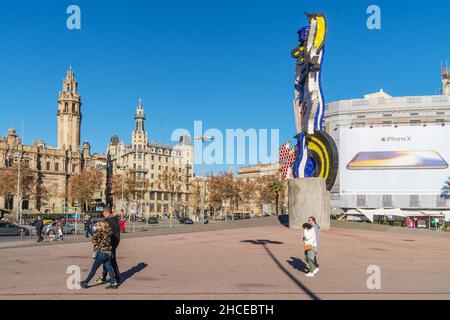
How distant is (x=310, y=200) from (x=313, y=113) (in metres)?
6.59

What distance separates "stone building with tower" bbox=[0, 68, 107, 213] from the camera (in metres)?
96.1

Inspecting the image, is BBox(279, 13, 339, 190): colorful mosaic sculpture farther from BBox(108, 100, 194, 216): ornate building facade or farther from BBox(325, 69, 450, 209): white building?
BBox(108, 100, 194, 216): ornate building facade

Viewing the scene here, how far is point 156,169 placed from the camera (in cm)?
12338

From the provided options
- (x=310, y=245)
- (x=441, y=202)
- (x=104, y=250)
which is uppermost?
(x=104, y=250)

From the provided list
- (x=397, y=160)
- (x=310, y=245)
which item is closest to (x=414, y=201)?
(x=397, y=160)

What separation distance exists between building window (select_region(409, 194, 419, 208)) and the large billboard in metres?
→ 2.38

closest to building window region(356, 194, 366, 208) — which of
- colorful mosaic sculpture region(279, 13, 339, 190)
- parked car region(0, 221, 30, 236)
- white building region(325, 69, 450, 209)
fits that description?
white building region(325, 69, 450, 209)

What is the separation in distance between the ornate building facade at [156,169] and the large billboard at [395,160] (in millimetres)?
57555

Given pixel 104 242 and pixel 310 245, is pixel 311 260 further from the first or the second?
pixel 104 242

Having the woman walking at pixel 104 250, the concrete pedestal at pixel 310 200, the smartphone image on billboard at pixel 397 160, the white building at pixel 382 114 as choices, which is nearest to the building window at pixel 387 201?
the white building at pixel 382 114

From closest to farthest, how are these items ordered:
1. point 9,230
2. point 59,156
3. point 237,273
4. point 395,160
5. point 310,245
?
point 310,245, point 237,273, point 9,230, point 395,160, point 59,156

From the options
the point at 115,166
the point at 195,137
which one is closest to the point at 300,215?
the point at 195,137
